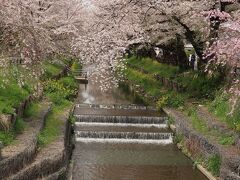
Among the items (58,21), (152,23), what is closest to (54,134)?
(152,23)

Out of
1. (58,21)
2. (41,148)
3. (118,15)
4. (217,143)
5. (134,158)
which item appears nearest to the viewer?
(41,148)

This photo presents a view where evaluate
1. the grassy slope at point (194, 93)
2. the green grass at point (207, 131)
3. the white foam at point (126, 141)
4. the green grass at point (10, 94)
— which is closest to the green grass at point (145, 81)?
the grassy slope at point (194, 93)

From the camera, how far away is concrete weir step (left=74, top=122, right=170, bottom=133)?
2217 cm

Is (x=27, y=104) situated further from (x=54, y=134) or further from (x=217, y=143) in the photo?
(x=217, y=143)

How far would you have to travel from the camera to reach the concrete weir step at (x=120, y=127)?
22.2m

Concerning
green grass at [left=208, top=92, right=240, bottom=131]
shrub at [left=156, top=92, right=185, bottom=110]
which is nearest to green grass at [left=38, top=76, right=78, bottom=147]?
shrub at [left=156, top=92, right=185, bottom=110]

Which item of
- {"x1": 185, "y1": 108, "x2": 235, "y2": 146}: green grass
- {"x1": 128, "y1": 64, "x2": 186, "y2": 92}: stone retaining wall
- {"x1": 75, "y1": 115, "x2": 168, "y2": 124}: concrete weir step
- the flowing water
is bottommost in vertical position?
the flowing water

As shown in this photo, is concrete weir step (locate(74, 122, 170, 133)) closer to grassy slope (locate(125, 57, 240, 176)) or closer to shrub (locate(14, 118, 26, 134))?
grassy slope (locate(125, 57, 240, 176))

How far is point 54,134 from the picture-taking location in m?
17.4

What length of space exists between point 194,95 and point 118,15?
6.10m

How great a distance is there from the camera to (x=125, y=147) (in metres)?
19.7

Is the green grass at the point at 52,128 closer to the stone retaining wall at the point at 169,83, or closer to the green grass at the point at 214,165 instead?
the green grass at the point at 214,165

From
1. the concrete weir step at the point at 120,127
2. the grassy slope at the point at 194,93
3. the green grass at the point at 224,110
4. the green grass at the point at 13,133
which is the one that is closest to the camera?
the green grass at the point at 13,133

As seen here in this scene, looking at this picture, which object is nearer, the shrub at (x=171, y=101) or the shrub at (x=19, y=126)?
the shrub at (x=19, y=126)
